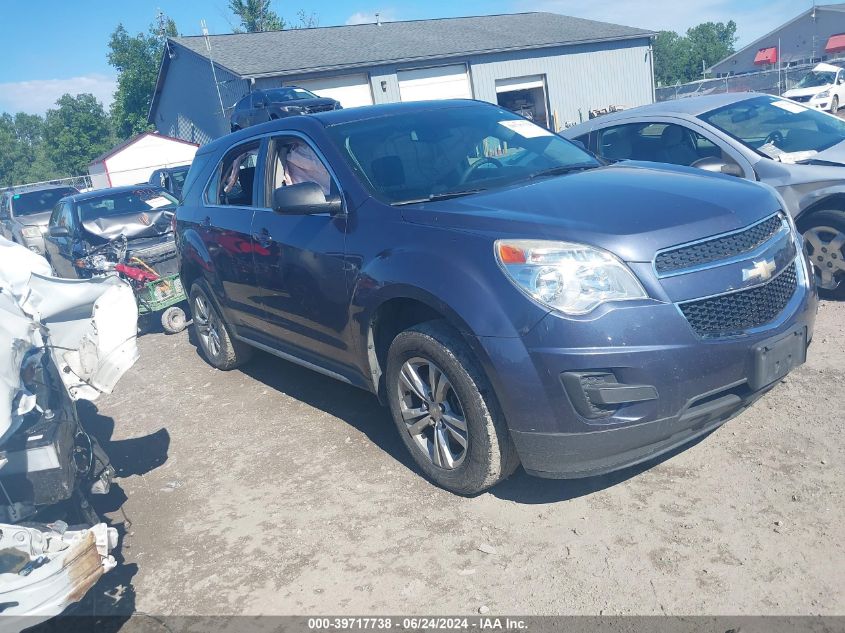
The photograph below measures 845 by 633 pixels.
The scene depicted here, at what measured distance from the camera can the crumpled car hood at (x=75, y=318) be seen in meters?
3.55

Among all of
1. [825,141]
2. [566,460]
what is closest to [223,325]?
[566,460]

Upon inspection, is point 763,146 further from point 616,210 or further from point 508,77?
point 508,77

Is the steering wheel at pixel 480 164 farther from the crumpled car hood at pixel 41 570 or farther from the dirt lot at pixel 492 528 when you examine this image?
the crumpled car hood at pixel 41 570

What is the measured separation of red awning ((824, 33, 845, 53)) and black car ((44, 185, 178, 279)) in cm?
5416

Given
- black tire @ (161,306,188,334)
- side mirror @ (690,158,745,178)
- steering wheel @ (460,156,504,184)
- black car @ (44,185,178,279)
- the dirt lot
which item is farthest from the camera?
black car @ (44,185,178,279)

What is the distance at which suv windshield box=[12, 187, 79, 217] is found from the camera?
1978 centimetres

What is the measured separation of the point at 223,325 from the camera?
19.8ft

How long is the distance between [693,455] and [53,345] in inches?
130

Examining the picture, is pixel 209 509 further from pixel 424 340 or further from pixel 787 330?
pixel 787 330

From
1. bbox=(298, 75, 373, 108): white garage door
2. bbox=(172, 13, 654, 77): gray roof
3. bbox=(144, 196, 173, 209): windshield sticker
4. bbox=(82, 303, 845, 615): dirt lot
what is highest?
bbox=(172, 13, 654, 77): gray roof

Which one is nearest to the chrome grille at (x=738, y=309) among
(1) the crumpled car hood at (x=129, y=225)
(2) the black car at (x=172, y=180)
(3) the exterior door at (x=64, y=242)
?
(1) the crumpled car hood at (x=129, y=225)

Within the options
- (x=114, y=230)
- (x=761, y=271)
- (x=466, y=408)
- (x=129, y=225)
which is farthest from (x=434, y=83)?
(x=466, y=408)

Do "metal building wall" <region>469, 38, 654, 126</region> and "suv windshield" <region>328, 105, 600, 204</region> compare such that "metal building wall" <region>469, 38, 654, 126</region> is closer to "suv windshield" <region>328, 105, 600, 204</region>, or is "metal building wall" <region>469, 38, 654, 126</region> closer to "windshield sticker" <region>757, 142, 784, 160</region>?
"windshield sticker" <region>757, 142, 784, 160</region>

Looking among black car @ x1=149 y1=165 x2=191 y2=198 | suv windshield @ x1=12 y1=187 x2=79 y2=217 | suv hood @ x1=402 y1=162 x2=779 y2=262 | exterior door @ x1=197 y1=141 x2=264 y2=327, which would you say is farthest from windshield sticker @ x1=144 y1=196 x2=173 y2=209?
suv windshield @ x1=12 y1=187 x2=79 y2=217
